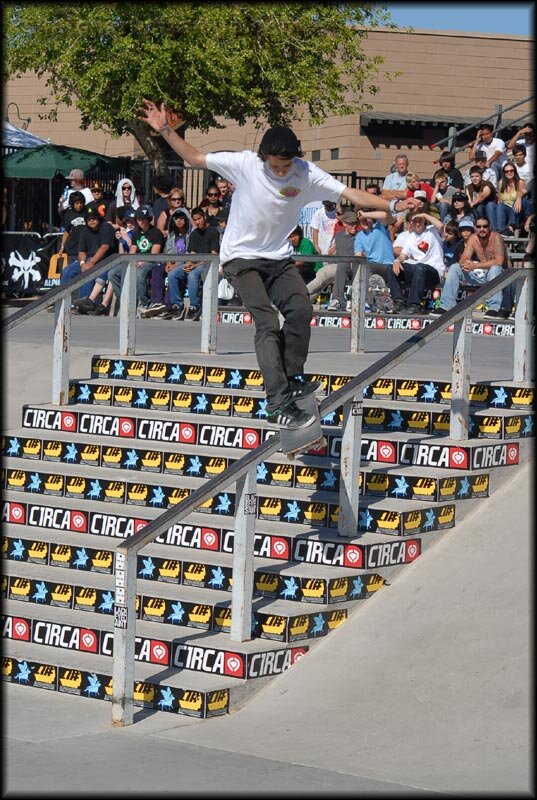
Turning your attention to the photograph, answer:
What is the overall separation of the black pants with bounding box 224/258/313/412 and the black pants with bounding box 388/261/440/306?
7.76 m

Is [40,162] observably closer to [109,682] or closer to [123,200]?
[123,200]

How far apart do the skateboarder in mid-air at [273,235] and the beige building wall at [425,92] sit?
26506mm

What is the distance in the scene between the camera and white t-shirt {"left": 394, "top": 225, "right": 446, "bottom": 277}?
15.2 metres

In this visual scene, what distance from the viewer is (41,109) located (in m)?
40.0

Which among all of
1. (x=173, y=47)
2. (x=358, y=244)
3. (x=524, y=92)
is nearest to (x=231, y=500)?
(x=358, y=244)

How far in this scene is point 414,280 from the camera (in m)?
15.2

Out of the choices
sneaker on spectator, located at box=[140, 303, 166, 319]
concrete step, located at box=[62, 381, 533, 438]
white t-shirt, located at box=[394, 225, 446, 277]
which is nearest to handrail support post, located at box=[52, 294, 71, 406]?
concrete step, located at box=[62, 381, 533, 438]

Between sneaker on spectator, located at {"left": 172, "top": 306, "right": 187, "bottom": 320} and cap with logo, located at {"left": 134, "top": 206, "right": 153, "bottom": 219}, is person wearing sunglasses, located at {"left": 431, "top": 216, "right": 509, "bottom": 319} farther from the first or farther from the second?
cap with logo, located at {"left": 134, "top": 206, "right": 153, "bottom": 219}

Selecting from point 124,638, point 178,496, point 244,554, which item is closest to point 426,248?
point 178,496

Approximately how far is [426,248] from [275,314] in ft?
26.1

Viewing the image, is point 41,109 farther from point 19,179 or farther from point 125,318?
point 125,318

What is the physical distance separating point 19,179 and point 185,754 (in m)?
18.5

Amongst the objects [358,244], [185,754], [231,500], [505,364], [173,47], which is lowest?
[185,754]

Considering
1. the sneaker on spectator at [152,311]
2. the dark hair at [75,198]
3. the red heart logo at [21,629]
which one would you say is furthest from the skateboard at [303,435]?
the dark hair at [75,198]
